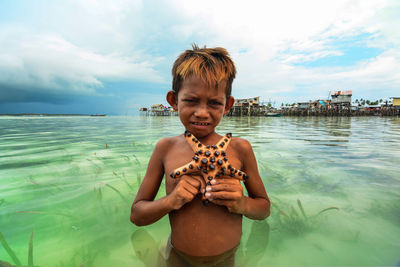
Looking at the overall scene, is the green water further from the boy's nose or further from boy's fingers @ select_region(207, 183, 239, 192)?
the boy's nose

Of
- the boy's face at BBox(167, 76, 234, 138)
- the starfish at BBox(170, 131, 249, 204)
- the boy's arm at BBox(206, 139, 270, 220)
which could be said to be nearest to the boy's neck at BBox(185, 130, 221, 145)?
the boy's face at BBox(167, 76, 234, 138)

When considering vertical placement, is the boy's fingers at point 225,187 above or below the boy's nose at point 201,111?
below

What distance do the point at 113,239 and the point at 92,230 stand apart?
35 centimetres

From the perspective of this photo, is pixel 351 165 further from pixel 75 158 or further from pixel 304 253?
pixel 75 158

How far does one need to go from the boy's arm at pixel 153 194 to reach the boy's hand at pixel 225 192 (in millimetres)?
122

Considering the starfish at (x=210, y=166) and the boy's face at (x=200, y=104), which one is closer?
the starfish at (x=210, y=166)

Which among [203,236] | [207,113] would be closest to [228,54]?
[207,113]

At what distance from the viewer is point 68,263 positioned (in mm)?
1822

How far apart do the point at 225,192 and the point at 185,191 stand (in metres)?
0.28

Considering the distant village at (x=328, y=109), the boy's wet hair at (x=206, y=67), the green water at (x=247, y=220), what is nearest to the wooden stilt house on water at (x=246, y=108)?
the distant village at (x=328, y=109)

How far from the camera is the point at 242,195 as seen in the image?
151 centimetres

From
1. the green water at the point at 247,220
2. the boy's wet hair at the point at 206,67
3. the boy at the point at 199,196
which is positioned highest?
the boy's wet hair at the point at 206,67

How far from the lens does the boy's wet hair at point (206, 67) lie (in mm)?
1604

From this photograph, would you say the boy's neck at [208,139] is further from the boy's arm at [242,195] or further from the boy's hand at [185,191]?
the boy's hand at [185,191]
